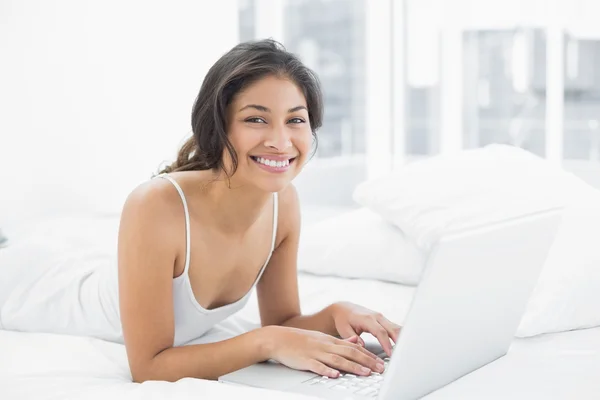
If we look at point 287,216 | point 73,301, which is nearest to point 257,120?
point 287,216

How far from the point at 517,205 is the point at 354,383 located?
35.3 inches

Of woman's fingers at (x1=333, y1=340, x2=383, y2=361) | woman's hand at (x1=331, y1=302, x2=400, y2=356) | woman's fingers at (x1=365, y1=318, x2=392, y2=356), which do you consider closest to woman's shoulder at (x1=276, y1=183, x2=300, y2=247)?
woman's hand at (x1=331, y1=302, x2=400, y2=356)

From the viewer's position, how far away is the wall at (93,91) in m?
2.79

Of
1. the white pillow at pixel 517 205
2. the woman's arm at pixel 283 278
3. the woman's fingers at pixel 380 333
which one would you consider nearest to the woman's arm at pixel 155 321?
the woman's fingers at pixel 380 333

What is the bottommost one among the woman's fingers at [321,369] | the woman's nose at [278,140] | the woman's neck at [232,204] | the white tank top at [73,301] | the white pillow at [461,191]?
the white tank top at [73,301]

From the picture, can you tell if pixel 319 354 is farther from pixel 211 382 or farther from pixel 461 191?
pixel 461 191

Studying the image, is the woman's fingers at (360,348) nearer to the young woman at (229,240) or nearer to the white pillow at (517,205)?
the young woman at (229,240)

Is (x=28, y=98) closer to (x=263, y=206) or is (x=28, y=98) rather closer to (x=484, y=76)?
(x=263, y=206)

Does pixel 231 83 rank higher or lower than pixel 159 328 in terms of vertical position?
higher

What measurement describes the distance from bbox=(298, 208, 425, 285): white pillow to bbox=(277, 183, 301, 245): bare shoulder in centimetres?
42

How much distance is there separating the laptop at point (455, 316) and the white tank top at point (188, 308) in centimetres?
25

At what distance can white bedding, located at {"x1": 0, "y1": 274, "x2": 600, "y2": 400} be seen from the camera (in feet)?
4.32

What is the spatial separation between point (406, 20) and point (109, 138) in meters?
1.38

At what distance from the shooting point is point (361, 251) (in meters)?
2.27
